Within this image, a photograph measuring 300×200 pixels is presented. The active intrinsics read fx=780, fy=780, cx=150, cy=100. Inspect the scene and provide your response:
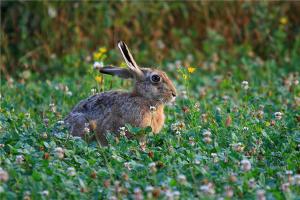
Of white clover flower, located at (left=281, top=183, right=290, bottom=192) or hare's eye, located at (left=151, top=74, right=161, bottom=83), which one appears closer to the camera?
white clover flower, located at (left=281, top=183, right=290, bottom=192)

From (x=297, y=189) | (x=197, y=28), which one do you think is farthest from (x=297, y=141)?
(x=197, y=28)

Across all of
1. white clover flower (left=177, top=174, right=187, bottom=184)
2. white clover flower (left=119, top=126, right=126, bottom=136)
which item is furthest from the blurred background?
white clover flower (left=177, top=174, right=187, bottom=184)

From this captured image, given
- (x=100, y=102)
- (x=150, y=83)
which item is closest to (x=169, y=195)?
(x=100, y=102)

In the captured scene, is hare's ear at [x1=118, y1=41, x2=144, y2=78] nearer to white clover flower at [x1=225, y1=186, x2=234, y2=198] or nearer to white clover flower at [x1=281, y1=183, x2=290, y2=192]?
white clover flower at [x1=225, y1=186, x2=234, y2=198]

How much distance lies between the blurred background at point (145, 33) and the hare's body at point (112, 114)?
357cm

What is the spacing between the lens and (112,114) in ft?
26.6

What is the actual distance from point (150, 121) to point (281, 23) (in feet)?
20.5

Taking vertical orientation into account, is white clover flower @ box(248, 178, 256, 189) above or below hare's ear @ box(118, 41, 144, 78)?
below

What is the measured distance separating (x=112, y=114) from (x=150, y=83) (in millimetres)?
627

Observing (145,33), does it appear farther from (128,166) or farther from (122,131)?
(128,166)

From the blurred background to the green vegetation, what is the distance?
0.02 metres

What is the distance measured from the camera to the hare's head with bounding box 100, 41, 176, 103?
8383 millimetres

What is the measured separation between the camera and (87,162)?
6648 mm

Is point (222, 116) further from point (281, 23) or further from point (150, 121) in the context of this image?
point (281, 23)
